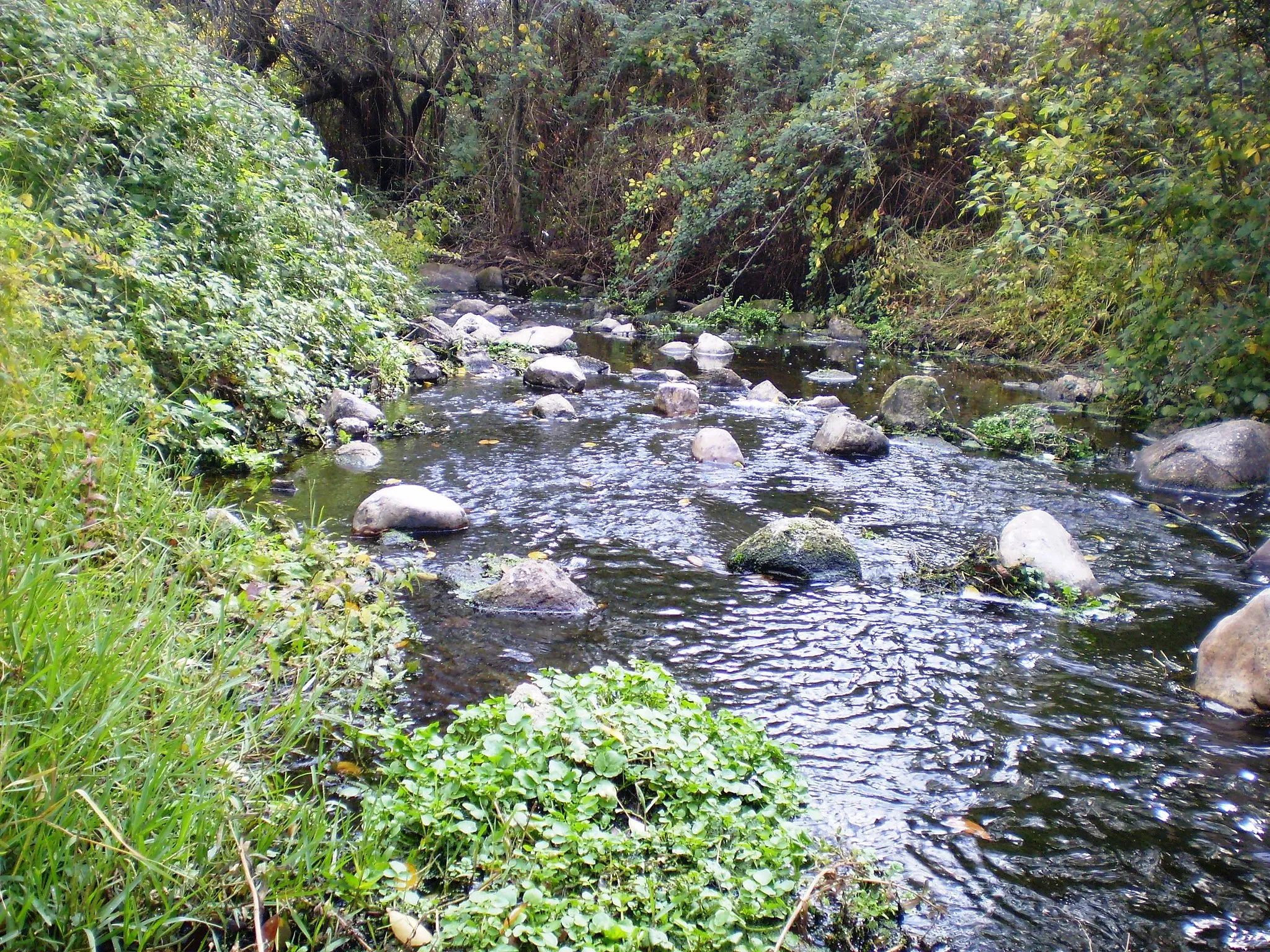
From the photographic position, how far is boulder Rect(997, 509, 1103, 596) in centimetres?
434

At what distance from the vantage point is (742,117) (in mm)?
13852

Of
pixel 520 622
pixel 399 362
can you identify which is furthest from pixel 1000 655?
pixel 399 362

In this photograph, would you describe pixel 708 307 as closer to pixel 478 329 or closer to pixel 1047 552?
pixel 478 329

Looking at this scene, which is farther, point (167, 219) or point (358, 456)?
point (358, 456)

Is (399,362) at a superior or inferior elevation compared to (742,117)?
inferior

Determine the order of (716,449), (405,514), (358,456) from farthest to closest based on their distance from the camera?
(716,449), (358,456), (405,514)

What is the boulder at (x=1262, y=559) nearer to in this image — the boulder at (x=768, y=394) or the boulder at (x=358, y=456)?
the boulder at (x=768, y=394)

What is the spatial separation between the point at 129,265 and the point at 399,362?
3352mm

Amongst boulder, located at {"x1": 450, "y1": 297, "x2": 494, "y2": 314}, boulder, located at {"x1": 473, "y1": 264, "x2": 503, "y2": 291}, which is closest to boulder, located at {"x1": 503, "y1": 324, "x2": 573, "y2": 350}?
boulder, located at {"x1": 450, "y1": 297, "x2": 494, "y2": 314}

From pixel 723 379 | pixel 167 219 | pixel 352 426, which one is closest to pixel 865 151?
pixel 723 379

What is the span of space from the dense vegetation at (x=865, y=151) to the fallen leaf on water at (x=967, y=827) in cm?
508

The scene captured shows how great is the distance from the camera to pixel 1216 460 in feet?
20.6

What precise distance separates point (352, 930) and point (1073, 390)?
8.99 meters

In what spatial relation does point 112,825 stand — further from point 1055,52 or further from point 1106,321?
point 1106,321
